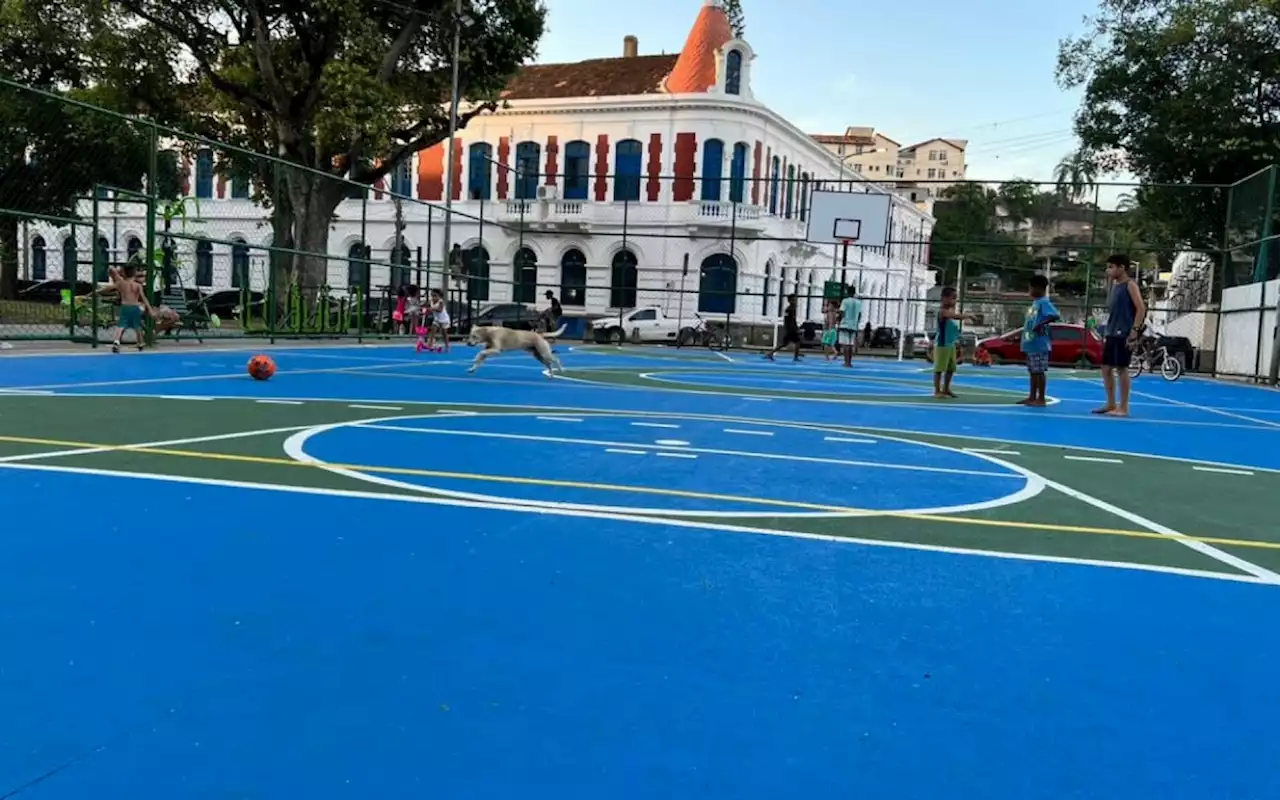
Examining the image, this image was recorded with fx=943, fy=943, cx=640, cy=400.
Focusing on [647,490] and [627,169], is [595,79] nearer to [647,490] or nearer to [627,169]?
[627,169]

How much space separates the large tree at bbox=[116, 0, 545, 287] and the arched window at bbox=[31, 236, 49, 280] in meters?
5.50

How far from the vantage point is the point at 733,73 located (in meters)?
39.3

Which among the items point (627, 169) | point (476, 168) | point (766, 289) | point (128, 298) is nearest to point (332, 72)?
point (128, 298)

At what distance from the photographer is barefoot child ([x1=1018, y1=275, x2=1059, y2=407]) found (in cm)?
1157

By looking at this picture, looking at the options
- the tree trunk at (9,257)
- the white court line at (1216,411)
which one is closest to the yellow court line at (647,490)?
the white court line at (1216,411)

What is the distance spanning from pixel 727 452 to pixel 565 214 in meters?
33.7

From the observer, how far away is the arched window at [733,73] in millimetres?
39062

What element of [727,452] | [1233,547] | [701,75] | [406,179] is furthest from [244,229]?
[1233,547]

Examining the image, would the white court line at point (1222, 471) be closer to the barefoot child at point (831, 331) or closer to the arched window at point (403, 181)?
the barefoot child at point (831, 331)

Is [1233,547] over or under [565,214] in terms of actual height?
under

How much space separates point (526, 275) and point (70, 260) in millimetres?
24090

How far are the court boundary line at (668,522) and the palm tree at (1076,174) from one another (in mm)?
25028

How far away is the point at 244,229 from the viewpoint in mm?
42344

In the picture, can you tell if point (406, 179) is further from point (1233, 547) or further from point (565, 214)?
point (1233, 547)
